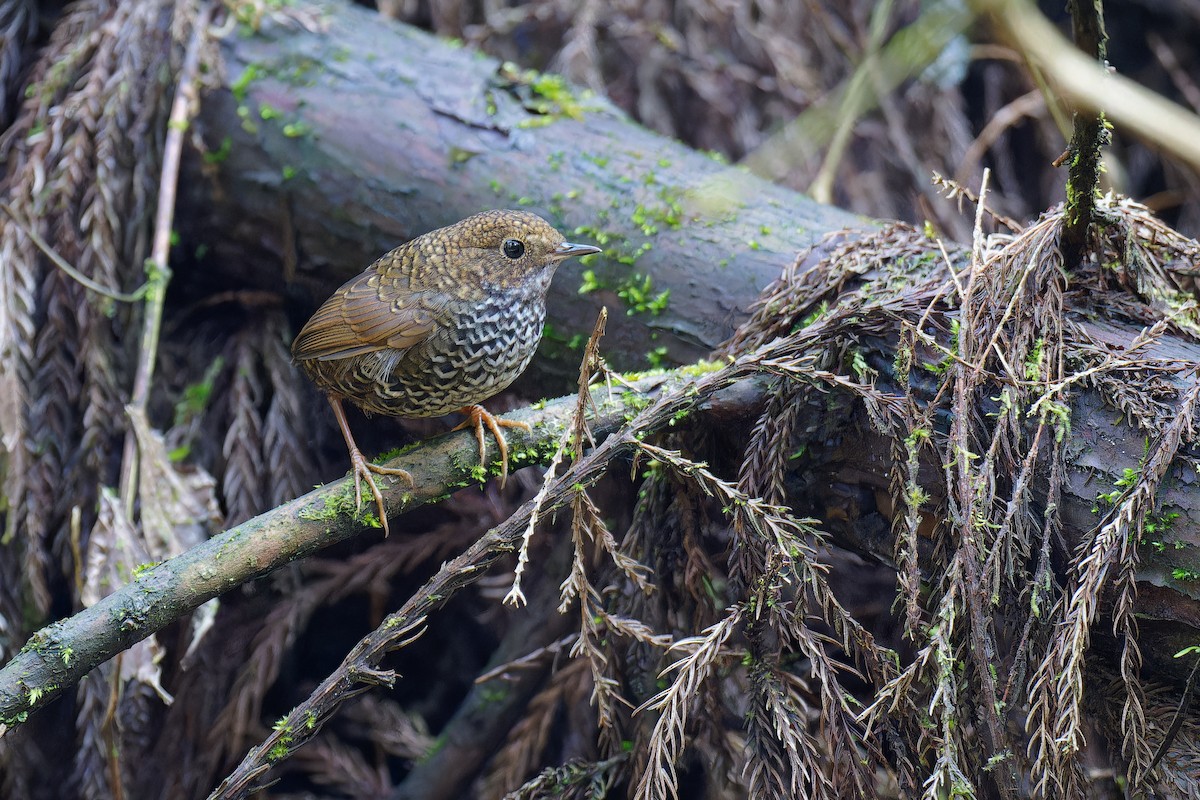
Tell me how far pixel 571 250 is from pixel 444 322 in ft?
1.55

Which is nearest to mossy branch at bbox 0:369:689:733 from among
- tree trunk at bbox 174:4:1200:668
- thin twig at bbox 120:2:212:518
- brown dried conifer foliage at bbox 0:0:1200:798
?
brown dried conifer foliage at bbox 0:0:1200:798

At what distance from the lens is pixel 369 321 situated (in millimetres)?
2881

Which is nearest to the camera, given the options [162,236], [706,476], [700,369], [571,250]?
[706,476]

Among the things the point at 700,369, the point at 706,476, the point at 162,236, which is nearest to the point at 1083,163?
the point at 700,369

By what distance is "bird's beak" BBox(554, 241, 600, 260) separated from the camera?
295cm

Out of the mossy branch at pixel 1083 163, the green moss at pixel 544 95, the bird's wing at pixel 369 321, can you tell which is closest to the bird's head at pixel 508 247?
the bird's wing at pixel 369 321

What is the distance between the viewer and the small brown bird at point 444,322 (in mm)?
2838

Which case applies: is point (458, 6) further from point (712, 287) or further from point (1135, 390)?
point (1135, 390)

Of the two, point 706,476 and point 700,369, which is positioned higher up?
point 700,369

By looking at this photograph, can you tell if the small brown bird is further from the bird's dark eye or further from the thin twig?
the thin twig

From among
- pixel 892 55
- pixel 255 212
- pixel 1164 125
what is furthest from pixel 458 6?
pixel 1164 125

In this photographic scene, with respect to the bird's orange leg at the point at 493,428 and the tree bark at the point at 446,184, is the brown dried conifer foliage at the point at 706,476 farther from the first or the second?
the bird's orange leg at the point at 493,428

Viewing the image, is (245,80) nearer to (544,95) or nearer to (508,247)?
(544,95)

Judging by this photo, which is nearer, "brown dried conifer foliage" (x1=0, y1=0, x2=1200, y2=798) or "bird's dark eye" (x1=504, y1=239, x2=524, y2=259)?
"brown dried conifer foliage" (x1=0, y1=0, x2=1200, y2=798)
